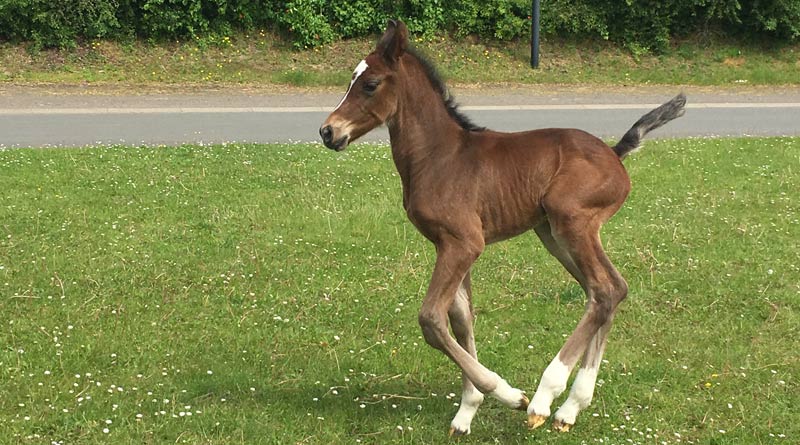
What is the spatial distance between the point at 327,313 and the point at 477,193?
7.82 ft

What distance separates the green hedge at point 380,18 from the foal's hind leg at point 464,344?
52.6ft

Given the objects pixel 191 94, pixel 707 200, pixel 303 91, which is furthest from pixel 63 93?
pixel 707 200

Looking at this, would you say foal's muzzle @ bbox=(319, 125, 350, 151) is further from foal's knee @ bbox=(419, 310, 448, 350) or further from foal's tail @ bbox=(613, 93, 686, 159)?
foal's tail @ bbox=(613, 93, 686, 159)

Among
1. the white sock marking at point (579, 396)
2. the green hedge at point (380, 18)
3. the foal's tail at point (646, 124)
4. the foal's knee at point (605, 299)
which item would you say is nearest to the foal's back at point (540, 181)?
the foal's tail at point (646, 124)

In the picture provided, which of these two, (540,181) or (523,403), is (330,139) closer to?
(540,181)

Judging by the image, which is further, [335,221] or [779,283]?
[335,221]

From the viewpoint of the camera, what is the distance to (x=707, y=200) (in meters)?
10.4

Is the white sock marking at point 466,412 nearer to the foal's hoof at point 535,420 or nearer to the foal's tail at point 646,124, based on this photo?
the foal's hoof at point 535,420

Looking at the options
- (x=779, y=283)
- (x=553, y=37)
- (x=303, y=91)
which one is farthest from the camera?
(x=553, y=37)

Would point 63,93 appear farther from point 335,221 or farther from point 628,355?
point 628,355

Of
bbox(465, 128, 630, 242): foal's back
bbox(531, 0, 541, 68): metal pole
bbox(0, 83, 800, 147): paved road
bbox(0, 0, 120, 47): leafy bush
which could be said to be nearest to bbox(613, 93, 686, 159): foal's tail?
bbox(465, 128, 630, 242): foal's back

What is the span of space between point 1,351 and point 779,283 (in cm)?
598

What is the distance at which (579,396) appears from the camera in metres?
5.34

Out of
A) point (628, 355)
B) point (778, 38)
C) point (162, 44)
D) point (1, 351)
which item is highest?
point (1, 351)
